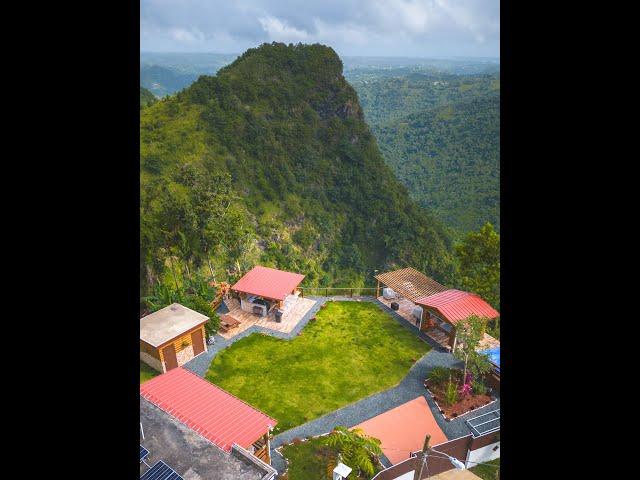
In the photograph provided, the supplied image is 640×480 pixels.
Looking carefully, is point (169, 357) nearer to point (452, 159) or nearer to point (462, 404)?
point (462, 404)

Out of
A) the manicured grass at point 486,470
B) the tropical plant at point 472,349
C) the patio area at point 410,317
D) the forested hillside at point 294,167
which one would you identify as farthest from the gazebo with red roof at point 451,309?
the forested hillside at point 294,167

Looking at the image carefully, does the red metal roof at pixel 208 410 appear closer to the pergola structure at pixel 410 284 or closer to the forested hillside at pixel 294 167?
the pergola structure at pixel 410 284

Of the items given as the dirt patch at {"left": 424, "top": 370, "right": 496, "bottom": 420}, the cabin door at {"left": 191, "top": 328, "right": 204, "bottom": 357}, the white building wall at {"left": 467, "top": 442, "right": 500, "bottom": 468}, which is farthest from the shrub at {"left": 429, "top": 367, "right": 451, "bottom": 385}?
the cabin door at {"left": 191, "top": 328, "right": 204, "bottom": 357}

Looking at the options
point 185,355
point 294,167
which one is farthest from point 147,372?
point 294,167

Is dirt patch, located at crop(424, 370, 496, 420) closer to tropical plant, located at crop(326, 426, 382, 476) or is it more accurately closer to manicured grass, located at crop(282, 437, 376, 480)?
tropical plant, located at crop(326, 426, 382, 476)
